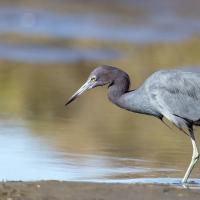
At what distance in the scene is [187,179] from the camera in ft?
27.3

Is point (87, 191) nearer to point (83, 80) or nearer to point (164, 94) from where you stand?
point (164, 94)

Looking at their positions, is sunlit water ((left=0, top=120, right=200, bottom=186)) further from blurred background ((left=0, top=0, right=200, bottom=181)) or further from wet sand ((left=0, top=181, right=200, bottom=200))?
wet sand ((left=0, top=181, right=200, bottom=200))

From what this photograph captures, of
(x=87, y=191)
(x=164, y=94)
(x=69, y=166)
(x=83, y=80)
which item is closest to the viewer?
(x=87, y=191)

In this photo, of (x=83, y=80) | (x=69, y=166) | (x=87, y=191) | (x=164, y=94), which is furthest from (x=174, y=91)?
(x=83, y=80)

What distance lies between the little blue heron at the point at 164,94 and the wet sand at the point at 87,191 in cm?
106

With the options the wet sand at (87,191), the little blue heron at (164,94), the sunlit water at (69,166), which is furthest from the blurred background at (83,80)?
the wet sand at (87,191)

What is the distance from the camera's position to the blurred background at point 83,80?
29.9ft

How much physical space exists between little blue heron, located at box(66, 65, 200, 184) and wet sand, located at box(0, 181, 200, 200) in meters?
1.06

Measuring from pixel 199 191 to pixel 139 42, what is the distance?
13.1m

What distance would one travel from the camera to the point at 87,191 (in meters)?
7.23

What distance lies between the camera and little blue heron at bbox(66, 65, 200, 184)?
28.0 ft

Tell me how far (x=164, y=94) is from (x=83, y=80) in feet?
23.8

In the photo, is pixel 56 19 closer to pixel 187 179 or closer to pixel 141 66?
pixel 141 66

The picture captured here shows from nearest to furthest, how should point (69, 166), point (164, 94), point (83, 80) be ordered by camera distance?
point (164, 94)
point (69, 166)
point (83, 80)
